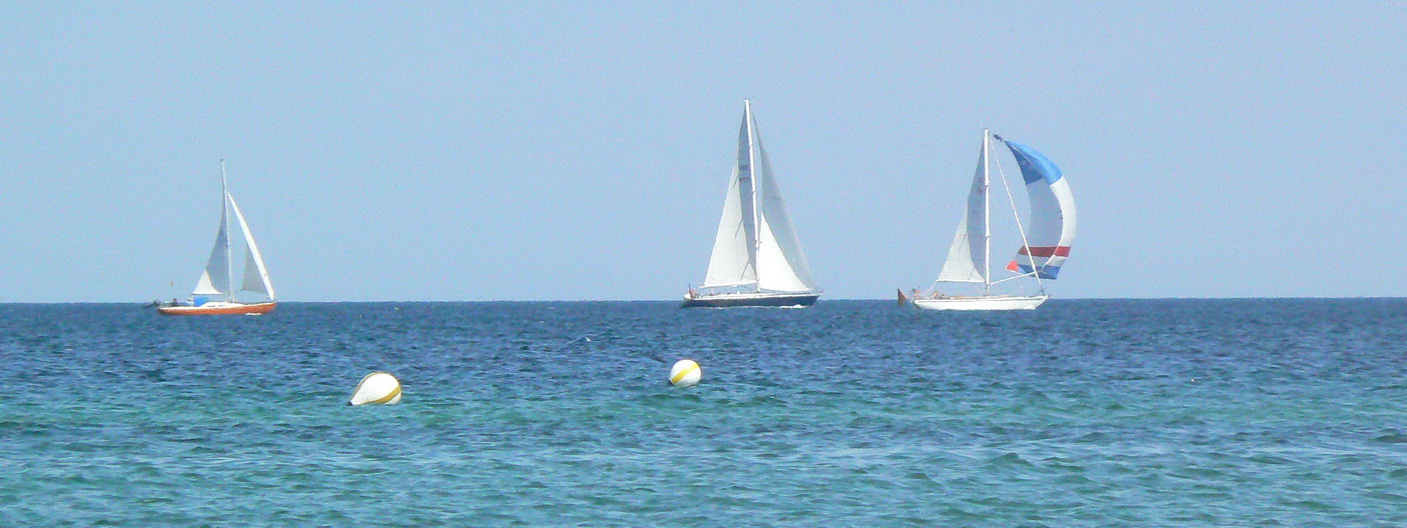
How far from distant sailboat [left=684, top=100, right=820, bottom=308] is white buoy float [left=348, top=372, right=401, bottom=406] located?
7709 cm

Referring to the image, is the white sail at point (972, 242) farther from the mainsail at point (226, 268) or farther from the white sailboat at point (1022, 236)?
the mainsail at point (226, 268)

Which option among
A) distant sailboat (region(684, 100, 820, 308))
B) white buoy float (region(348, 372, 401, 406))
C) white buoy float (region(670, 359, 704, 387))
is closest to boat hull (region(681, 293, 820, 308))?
distant sailboat (region(684, 100, 820, 308))

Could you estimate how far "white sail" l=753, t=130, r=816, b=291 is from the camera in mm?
109375

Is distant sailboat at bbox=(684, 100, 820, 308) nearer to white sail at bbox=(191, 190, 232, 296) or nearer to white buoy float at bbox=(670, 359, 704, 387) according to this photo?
white sail at bbox=(191, 190, 232, 296)

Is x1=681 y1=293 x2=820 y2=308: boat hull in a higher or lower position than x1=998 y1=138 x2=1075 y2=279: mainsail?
lower

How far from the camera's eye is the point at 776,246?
112 meters

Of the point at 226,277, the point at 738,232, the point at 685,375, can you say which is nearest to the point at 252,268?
the point at 226,277

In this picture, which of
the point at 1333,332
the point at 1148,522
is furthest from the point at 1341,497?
the point at 1333,332

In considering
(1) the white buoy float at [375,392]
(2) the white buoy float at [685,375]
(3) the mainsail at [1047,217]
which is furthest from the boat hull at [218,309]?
(1) the white buoy float at [375,392]

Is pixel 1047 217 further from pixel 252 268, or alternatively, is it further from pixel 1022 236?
pixel 252 268

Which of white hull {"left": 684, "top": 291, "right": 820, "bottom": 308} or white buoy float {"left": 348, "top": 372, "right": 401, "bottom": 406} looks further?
white hull {"left": 684, "top": 291, "right": 820, "bottom": 308}

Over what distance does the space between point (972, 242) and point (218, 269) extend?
59.0 meters

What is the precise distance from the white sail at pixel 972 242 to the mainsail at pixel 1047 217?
412 centimetres

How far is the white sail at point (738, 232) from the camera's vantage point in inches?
4338
